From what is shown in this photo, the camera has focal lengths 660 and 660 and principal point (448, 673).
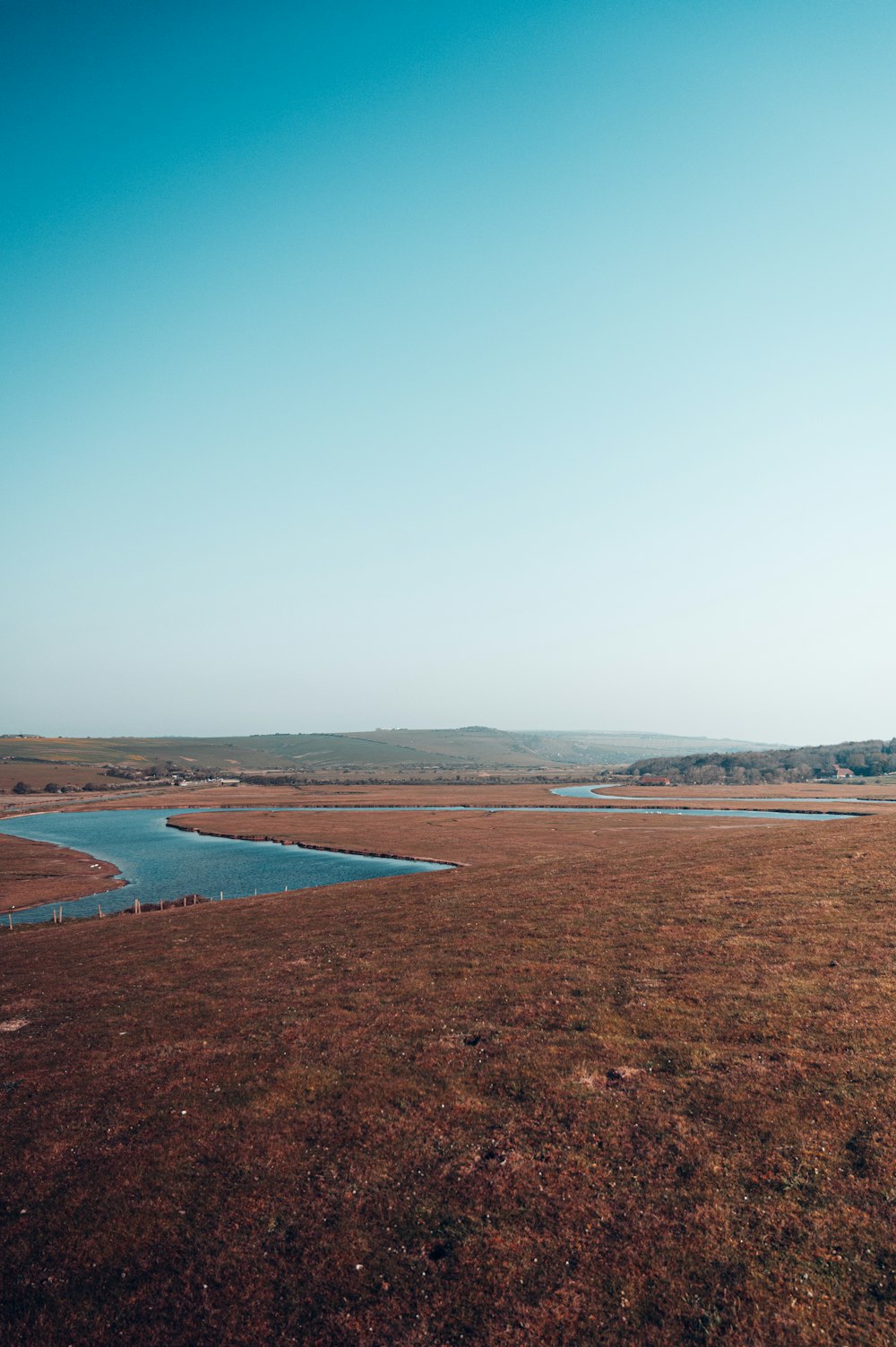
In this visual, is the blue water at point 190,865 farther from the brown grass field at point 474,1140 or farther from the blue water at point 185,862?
the brown grass field at point 474,1140

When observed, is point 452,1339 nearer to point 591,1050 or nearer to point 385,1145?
point 385,1145

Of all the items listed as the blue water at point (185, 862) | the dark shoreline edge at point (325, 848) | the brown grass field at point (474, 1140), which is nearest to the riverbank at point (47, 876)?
the blue water at point (185, 862)

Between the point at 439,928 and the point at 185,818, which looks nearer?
the point at 439,928

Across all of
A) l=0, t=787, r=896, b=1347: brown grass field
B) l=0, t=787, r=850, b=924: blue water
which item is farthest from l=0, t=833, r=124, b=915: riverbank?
l=0, t=787, r=896, b=1347: brown grass field

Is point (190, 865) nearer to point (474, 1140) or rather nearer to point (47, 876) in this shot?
point (47, 876)


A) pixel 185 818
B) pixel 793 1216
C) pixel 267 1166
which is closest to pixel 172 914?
pixel 267 1166
